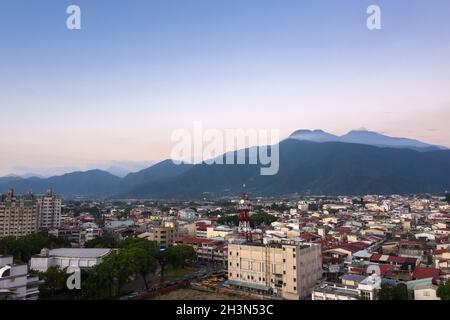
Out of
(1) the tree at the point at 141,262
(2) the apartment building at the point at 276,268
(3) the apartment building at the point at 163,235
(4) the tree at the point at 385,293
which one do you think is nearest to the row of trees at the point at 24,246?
(3) the apartment building at the point at 163,235

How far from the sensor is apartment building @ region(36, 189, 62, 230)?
83.8ft

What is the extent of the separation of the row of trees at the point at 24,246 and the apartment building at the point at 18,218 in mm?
6676

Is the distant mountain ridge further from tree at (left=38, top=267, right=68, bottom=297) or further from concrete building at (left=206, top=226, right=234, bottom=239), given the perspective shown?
tree at (left=38, top=267, right=68, bottom=297)

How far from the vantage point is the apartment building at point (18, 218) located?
22.1 meters

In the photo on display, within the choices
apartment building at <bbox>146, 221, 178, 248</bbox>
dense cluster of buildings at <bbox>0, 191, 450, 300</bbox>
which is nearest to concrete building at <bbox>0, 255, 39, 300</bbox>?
dense cluster of buildings at <bbox>0, 191, 450, 300</bbox>

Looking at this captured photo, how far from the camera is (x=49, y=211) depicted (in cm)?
2598

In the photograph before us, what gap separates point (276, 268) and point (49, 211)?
64.8 ft

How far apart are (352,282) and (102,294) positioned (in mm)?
7470

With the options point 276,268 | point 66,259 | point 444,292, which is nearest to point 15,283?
point 66,259

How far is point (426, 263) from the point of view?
599 inches

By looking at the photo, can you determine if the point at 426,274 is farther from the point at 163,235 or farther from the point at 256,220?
the point at 256,220

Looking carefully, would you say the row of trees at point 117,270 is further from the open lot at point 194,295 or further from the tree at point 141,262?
the open lot at point 194,295
